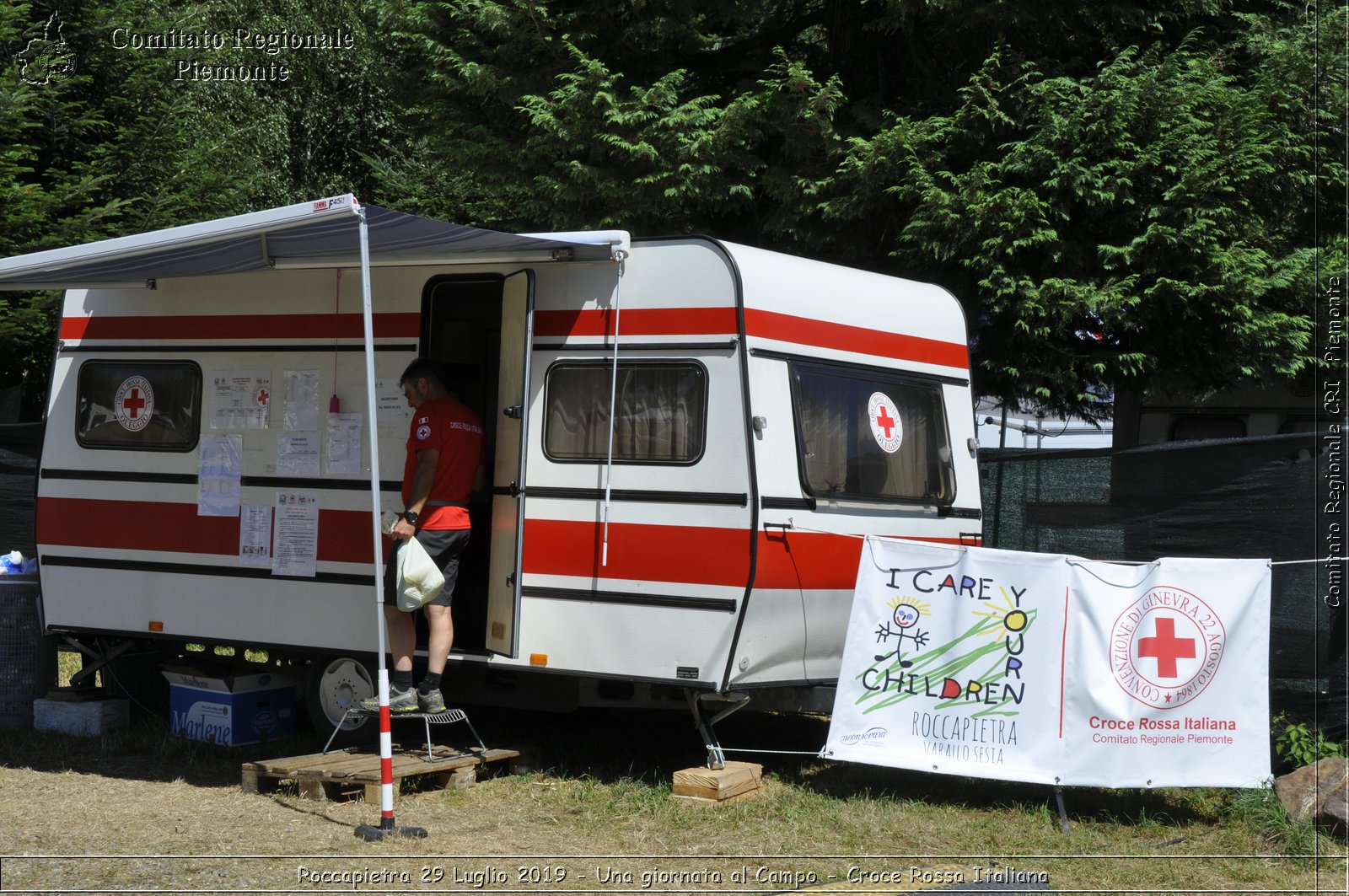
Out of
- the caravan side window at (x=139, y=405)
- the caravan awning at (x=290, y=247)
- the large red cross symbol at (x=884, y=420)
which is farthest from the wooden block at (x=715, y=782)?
the caravan side window at (x=139, y=405)

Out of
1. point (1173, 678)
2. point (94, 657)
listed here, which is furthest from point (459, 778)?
point (1173, 678)

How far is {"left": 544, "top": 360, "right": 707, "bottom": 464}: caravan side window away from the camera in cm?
657

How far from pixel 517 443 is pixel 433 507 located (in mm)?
539

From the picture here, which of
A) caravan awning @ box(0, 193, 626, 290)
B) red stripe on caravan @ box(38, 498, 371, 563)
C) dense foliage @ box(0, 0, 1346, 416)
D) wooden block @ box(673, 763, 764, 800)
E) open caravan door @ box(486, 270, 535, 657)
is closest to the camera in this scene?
caravan awning @ box(0, 193, 626, 290)

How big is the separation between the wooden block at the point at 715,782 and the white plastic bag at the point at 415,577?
5.01 feet

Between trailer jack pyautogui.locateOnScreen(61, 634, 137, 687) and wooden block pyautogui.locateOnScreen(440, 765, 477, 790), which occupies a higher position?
trailer jack pyautogui.locateOnScreen(61, 634, 137, 687)

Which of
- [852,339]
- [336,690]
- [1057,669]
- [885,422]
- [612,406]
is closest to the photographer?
[1057,669]

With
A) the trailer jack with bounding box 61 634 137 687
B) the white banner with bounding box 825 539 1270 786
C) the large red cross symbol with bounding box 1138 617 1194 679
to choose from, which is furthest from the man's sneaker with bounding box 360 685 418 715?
the large red cross symbol with bounding box 1138 617 1194 679

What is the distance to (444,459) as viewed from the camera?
6844 mm

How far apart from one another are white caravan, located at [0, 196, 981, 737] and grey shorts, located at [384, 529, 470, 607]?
0.73ft

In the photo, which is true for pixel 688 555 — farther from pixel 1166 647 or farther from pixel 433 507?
pixel 1166 647

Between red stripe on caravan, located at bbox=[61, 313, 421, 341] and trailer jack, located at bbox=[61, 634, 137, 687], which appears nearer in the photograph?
red stripe on caravan, located at bbox=[61, 313, 421, 341]

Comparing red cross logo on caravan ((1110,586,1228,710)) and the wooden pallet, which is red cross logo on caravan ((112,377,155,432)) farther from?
red cross logo on caravan ((1110,586,1228,710))

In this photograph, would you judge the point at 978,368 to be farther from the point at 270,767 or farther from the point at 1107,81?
the point at 270,767
